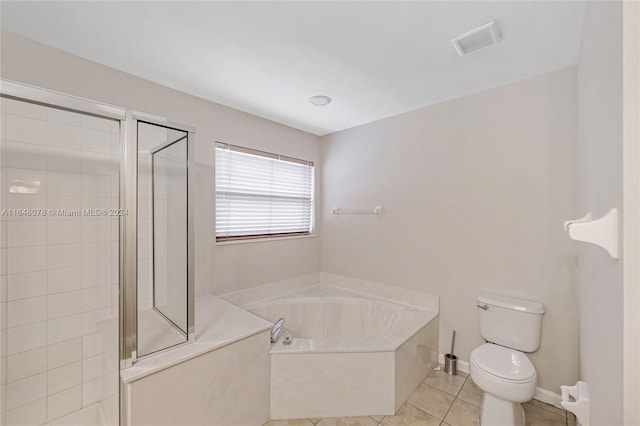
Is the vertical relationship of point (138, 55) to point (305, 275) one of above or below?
above

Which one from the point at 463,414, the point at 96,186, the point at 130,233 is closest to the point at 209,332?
the point at 130,233

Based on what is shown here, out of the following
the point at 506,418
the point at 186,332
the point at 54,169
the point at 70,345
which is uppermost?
the point at 54,169

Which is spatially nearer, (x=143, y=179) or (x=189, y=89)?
(x=143, y=179)

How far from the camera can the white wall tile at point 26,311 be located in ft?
5.19

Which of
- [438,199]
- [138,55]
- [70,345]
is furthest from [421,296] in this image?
[138,55]

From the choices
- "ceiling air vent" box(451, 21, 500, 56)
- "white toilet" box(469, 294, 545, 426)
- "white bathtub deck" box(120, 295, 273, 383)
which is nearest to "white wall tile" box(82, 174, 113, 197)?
"white bathtub deck" box(120, 295, 273, 383)

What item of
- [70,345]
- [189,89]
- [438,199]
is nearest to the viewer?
[70,345]

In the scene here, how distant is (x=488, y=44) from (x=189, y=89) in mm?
2155

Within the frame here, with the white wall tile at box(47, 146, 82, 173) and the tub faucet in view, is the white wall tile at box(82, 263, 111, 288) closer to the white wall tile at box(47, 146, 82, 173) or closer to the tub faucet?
the white wall tile at box(47, 146, 82, 173)

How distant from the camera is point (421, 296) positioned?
2.60 m

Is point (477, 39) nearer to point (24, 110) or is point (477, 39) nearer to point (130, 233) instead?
point (130, 233)

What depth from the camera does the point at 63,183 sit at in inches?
68.4

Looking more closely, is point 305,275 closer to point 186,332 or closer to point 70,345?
point 186,332

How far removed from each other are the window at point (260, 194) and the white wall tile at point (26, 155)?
1147 mm
